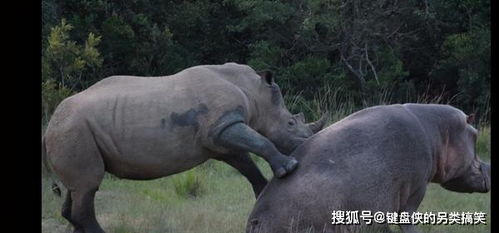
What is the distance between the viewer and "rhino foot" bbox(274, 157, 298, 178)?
21.1 feet

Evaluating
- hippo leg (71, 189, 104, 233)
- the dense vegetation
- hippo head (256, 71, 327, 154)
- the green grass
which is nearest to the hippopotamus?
hippo head (256, 71, 327, 154)

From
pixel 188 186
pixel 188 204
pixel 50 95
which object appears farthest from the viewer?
pixel 50 95

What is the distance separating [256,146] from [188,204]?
231 centimetres

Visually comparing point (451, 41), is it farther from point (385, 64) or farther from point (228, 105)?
point (228, 105)

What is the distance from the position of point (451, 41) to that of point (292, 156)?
457 inches

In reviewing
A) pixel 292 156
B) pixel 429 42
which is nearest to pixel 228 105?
pixel 292 156

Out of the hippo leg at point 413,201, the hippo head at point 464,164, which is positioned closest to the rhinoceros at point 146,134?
the hippo leg at point 413,201

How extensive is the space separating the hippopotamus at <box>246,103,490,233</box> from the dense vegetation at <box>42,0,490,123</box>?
10424 mm

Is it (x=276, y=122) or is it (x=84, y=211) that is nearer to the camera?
(x=84, y=211)

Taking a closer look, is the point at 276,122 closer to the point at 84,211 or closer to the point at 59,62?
the point at 84,211

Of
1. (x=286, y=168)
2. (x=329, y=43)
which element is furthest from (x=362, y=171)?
(x=329, y=43)

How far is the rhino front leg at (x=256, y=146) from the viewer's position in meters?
6.45

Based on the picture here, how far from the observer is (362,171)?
6.24 m

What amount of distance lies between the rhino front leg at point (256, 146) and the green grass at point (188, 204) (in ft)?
3.34
